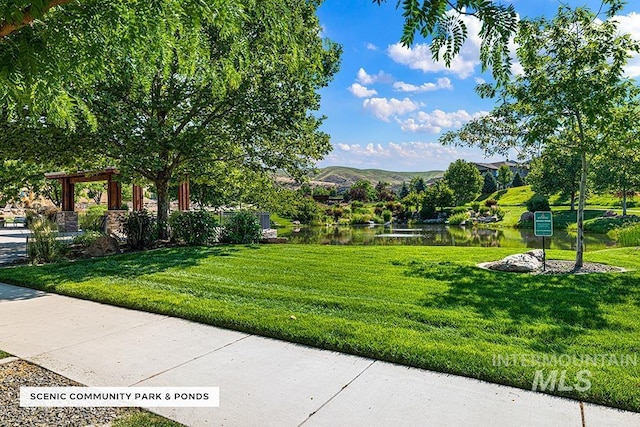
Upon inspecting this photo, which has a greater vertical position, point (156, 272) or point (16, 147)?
point (16, 147)

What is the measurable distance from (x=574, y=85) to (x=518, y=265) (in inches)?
125

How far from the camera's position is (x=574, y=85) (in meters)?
6.70

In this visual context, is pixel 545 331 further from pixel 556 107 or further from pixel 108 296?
pixel 108 296

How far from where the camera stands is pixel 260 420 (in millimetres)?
2535

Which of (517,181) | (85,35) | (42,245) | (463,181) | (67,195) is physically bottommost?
(42,245)

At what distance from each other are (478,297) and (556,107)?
162 inches

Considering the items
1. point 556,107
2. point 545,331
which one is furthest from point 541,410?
point 556,107

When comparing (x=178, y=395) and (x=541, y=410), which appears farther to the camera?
(x=178, y=395)

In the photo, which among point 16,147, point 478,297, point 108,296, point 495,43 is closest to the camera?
point 495,43

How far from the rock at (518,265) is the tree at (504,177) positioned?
6750 cm

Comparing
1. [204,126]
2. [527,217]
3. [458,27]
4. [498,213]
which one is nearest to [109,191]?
[204,126]

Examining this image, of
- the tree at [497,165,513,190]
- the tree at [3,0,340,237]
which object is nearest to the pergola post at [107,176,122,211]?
the tree at [3,0,340,237]

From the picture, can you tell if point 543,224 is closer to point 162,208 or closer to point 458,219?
point 162,208

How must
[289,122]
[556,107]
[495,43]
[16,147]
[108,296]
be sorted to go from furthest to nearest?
[289,122] < [16,147] < [556,107] < [108,296] < [495,43]
